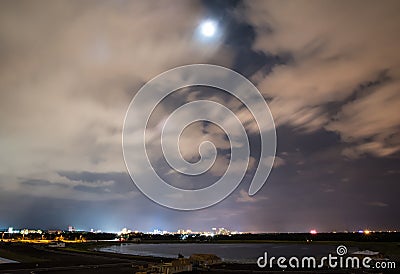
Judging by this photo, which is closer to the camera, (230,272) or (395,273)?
(395,273)

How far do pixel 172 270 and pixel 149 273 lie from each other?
3721 mm

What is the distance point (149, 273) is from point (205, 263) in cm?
1786

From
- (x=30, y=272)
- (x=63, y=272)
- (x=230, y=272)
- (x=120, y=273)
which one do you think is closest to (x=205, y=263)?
(x=230, y=272)

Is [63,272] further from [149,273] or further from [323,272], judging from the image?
[323,272]

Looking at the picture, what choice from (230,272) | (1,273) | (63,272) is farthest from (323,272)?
(1,273)

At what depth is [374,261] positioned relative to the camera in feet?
217

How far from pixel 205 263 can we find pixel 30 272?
2780 cm

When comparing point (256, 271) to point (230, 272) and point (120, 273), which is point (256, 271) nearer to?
point (230, 272)

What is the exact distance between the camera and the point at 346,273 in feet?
166

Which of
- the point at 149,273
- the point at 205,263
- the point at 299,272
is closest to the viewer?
the point at 149,273

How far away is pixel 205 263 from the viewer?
6569 centimetres

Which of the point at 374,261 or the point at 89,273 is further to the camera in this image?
the point at 374,261

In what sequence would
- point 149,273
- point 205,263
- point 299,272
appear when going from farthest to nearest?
1. point 205,263
2. point 299,272
3. point 149,273

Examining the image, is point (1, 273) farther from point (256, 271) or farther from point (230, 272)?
point (256, 271)
